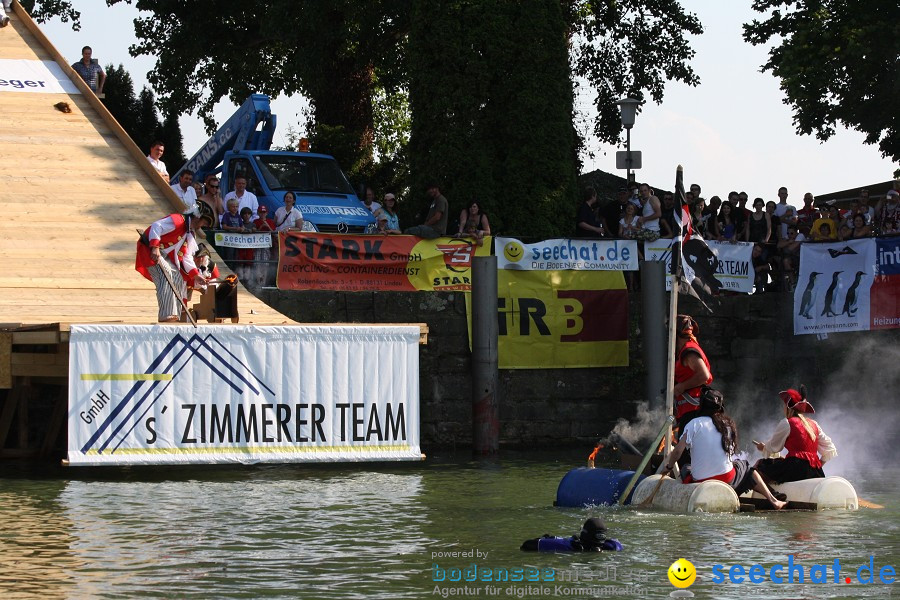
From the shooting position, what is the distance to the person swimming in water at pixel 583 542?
13.1m

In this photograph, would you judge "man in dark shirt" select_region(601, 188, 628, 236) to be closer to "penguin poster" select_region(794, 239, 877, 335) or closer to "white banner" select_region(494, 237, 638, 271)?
"white banner" select_region(494, 237, 638, 271)

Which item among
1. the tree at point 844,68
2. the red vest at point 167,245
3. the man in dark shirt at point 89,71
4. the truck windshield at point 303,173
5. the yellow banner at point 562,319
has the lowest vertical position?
the yellow banner at point 562,319

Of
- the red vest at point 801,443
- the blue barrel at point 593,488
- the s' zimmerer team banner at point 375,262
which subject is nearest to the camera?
the red vest at point 801,443

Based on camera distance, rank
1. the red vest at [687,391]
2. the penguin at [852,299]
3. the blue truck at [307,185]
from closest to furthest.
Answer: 1. the red vest at [687,391]
2. the penguin at [852,299]
3. the blue truck at [307,185]

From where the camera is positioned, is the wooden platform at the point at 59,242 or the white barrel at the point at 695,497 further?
the wooden platform at the point at 59,242

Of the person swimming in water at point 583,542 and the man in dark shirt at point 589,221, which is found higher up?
the man in dark shirt at point 589,221

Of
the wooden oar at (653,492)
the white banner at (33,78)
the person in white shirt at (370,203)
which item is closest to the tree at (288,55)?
the person in white shirt at (370,203)

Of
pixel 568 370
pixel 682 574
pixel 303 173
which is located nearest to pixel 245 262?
pixel 303 173

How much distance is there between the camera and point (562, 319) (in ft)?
80.0

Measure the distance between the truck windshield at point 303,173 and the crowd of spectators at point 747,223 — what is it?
494 centimetres

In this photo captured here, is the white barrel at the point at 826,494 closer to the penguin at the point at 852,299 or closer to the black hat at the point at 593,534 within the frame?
the black hat at the point at 593,534

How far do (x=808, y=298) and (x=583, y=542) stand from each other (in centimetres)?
1233

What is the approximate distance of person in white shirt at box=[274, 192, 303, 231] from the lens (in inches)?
965

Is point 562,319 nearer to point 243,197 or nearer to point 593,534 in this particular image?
point 243,197
